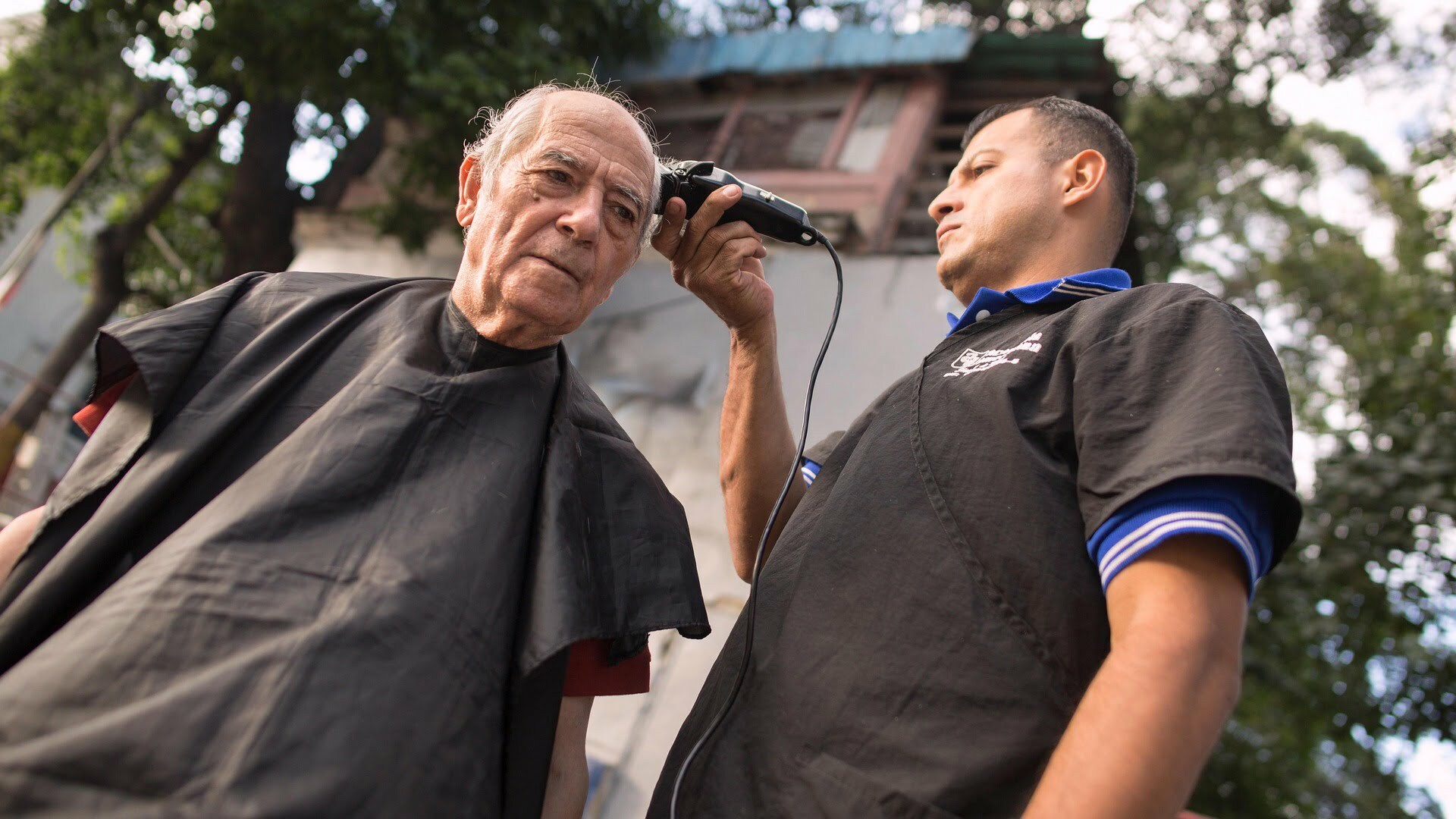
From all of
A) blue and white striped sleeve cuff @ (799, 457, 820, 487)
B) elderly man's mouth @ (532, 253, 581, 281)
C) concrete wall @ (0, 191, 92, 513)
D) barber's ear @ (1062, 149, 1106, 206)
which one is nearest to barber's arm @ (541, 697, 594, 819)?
blue and white striped sleeve cuff @ (799, 457, 820, 487)

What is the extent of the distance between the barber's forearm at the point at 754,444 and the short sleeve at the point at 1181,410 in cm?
82

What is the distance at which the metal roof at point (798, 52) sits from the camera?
6.17m

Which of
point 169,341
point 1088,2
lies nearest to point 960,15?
point 1088,2

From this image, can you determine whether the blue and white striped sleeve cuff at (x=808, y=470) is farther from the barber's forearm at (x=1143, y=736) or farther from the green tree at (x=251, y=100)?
the green tree at (x=251, y=100)

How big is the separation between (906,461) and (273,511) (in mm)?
958

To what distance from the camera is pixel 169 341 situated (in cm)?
152

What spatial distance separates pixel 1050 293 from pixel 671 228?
31.9 inches

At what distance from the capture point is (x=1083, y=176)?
187cm

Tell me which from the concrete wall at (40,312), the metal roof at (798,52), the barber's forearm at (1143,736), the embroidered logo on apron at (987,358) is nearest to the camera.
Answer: the barber's forearm at (1143,736)

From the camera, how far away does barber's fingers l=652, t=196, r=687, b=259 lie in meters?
1.97

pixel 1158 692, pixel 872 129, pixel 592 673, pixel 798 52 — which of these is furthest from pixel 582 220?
pixel 798 52

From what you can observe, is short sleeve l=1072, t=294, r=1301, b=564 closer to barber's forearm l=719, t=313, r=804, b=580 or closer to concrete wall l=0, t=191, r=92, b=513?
barber's forearm l=719, t=313, r=804, b=580

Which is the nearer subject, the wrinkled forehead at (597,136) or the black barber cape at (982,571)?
the black barber cape at (982,571)

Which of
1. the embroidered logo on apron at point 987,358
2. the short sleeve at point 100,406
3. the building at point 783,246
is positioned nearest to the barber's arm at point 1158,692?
the embroidered logo on apron at point 987,358
